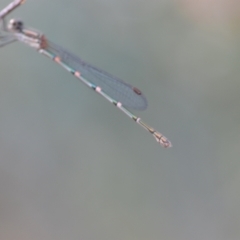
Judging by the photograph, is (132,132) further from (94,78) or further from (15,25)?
(15,25)

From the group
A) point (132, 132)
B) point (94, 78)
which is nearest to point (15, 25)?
point (94, 78)

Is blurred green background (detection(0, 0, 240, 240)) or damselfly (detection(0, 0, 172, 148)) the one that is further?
blurred green background (detection(0, 0, 240, 240))

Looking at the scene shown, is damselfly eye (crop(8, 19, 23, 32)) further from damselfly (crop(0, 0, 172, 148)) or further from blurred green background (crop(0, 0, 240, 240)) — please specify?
blurred green background (crop(0, 0, 240, 240))

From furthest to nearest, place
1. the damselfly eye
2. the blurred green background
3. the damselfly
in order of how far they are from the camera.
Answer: the blurred green background, the damselfly, the damselfly eye

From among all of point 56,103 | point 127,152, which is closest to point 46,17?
point 56,103

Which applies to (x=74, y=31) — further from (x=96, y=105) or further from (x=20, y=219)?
(x=20, y=219)

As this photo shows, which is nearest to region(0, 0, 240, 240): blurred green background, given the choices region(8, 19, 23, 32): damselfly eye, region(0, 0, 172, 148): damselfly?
region(0, 0, 172, 148): damselfly

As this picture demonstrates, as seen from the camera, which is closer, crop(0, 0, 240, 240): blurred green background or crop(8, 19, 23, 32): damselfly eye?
crop(8, 19, 23, 32): damselfly eye

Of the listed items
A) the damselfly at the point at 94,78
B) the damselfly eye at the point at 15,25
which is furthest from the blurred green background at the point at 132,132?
the damselfly eye at the point at 15,25

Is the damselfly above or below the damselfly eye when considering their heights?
above

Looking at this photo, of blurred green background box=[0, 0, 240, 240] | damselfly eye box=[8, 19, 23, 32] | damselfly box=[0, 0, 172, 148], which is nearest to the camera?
damselfly eye box=[8, 19, 23, 32]
